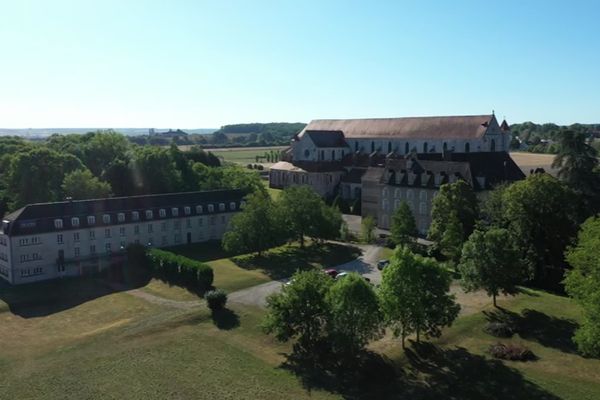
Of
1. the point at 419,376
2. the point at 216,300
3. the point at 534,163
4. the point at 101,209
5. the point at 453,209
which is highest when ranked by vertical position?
the point at 534,163

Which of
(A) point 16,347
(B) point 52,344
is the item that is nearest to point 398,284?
(B) point 52,344

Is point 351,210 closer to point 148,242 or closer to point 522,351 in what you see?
point 148,242

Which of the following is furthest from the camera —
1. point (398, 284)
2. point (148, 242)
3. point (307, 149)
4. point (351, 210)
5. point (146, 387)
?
point (307, 149)

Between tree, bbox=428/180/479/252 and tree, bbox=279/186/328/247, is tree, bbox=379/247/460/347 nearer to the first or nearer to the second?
tree, bbox=428/180/479/252

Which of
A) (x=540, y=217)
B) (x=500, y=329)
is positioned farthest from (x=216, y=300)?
(x=540, y=217)

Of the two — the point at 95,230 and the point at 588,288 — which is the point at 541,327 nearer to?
the point at 588,288

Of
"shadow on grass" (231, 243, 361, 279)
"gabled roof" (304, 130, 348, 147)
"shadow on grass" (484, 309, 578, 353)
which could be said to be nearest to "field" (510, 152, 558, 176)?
"gabled roof" (304, 130, 348, 147)
